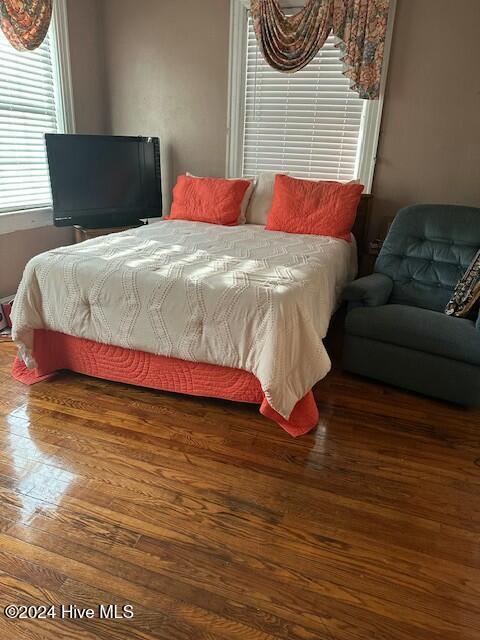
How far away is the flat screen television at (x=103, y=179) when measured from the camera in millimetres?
3453

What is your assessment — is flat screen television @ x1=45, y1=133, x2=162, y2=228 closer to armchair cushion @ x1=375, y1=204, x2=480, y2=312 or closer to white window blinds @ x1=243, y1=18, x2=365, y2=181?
white window blinds @ x1=243, y1=18, x2=365, y2=181

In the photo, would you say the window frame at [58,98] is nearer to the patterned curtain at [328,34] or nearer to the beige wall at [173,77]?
the beige wall at [173,77]

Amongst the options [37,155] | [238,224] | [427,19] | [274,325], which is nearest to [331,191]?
[238,224]

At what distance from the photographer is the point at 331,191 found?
10.4 feet

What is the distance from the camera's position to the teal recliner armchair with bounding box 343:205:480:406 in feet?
7.54

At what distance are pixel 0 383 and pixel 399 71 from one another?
3.43 m

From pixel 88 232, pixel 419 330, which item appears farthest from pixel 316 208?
pixel 88 232

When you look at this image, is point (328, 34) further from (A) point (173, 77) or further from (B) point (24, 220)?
(B) point (24, 220)

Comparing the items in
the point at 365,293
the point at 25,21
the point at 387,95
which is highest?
the point at 25,21

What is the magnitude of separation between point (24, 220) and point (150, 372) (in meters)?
2.01

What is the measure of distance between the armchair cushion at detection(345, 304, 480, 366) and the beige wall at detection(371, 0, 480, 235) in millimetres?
1383

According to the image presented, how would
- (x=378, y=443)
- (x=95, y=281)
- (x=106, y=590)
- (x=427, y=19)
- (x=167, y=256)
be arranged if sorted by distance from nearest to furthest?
(x=106, y=590) → (x=378, y=443) → (x=95, y=281) → (x=167, y=256) → (x=427, y=19)

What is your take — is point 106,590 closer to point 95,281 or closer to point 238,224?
point 95,281

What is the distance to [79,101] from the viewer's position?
394 centimetres
